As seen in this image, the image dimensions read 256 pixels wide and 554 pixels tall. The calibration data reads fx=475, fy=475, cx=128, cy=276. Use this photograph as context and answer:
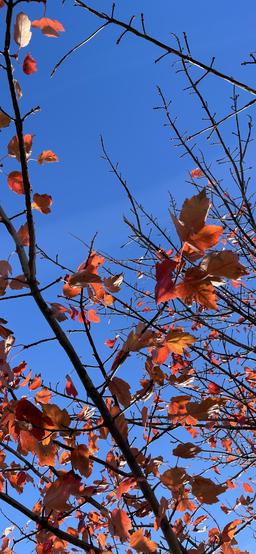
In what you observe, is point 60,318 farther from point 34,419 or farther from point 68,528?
point 68,528

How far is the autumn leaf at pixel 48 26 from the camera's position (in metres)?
1.28

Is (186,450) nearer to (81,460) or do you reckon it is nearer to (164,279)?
(81,460)

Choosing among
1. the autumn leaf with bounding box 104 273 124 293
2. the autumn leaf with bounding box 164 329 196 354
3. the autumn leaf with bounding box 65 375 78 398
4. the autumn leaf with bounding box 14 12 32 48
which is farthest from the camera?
the autumn leaf with bounding box 65 375 78 398

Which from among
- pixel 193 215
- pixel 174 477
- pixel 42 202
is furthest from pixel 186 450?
pixel 42 202

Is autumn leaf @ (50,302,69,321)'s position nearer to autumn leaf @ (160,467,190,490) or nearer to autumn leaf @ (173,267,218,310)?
autumn leaf @ (173,267,218,310)

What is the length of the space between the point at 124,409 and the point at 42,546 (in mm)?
801

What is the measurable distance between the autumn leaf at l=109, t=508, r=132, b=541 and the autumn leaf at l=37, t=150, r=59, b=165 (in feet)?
3.42

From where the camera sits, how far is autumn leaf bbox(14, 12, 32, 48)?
123 centimetres

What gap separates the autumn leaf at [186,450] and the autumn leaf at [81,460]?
237 millimetres

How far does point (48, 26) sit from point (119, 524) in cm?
137

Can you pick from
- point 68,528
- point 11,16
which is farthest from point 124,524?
point 11,16

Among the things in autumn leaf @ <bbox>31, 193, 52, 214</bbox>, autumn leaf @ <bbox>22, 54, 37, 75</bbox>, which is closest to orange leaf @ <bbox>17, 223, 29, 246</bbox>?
autumn leaf @ <bbox>31, 193, 52, 214</bbox>

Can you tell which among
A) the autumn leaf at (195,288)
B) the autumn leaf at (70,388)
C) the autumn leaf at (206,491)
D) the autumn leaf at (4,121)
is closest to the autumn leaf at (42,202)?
the autumn leaf at (4,121)

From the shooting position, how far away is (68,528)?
211cm
